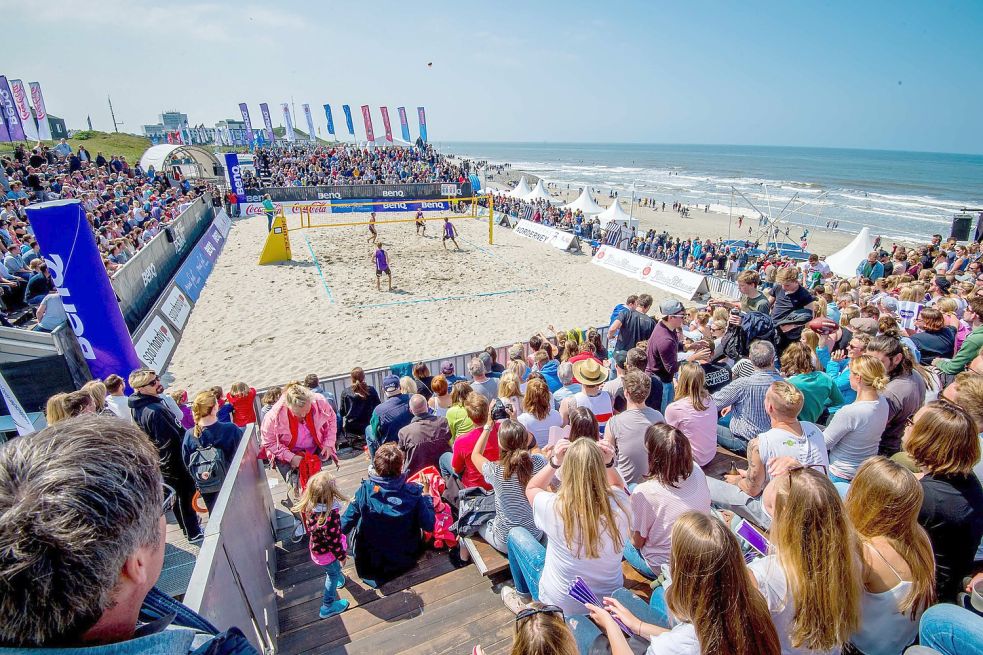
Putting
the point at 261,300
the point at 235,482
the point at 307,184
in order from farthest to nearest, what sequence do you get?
the point at 307,184 < the point at 261,300 < the point at 235,482

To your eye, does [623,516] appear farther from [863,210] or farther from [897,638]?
[863,210]

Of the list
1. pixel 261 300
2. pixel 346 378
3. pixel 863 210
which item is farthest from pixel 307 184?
pixel 863 210

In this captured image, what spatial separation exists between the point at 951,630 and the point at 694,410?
87.8 inches

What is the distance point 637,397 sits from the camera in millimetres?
3859

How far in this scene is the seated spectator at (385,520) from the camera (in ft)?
11.5

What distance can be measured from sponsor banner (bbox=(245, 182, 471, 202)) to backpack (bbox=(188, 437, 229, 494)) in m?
26.8

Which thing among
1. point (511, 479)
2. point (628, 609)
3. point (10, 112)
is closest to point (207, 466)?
point (511, 479)

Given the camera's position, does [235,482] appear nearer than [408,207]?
Yes

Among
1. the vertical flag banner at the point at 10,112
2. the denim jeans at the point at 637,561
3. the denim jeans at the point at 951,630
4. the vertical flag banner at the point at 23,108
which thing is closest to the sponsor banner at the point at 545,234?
the denim jeans at the point at 637,561

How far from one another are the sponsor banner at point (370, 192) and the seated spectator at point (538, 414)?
27.2 m

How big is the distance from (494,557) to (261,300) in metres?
12.4

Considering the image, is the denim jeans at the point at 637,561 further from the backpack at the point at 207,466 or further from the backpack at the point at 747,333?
the backpack at the point at 747,333

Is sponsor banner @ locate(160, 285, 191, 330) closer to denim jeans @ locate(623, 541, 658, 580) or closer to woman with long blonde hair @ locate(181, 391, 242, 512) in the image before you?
woman with long blonde hair @ locate(181, 391, 242, 512)

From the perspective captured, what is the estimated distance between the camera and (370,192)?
2938cm
